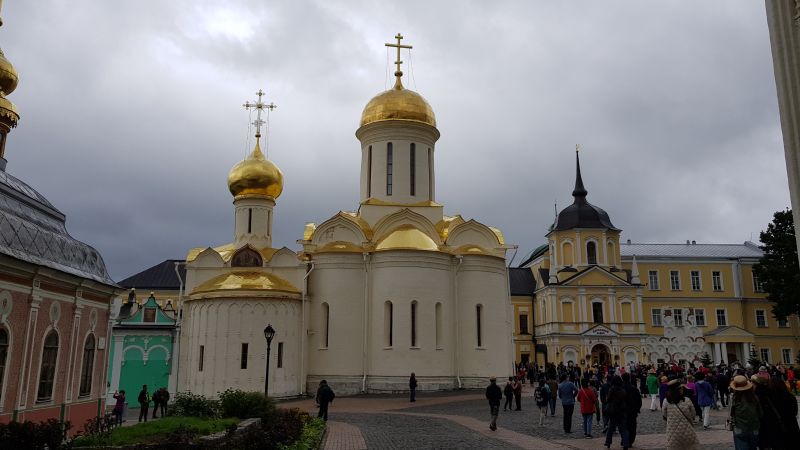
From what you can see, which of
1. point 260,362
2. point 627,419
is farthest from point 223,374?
point 627,419

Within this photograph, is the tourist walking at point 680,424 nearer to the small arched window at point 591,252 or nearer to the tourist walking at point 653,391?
the tourist walking at point 653,391

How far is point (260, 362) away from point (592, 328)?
2894cm

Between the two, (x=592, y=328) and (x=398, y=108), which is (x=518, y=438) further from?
(x=592, y=328)

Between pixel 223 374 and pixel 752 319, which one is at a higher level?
pixel 752 319

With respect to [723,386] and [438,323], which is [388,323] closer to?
[438,323]

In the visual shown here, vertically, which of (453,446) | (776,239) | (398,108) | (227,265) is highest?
(398,108)

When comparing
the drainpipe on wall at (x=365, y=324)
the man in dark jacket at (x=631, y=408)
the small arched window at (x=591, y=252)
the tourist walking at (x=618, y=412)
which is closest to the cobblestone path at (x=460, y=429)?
the man in dark jacket at (x=631, y=408)

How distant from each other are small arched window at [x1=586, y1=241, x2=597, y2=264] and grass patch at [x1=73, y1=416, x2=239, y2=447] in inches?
1611

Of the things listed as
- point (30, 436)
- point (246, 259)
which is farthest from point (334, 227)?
point (30, 436)

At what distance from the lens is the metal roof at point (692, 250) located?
5434cm

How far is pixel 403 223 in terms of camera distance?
29.6m

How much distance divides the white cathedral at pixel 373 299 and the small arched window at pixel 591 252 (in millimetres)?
19902

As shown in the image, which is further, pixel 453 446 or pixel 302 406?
pixel 302 406

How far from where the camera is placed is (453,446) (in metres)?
13.1
